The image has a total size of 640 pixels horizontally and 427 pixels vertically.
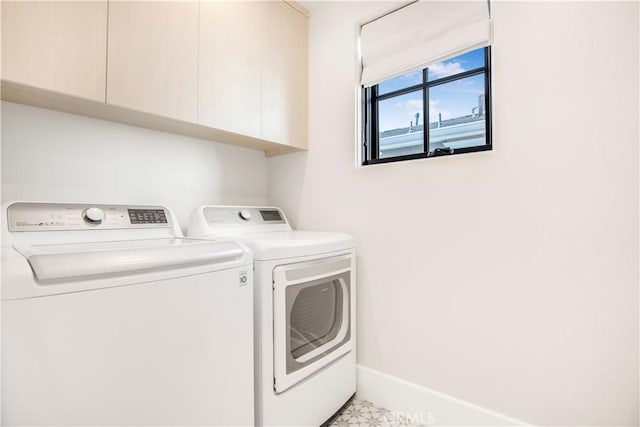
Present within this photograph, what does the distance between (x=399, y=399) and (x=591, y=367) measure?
87cm

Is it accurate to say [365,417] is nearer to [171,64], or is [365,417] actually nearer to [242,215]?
[242,215]

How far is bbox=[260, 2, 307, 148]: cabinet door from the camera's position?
6.12 feet

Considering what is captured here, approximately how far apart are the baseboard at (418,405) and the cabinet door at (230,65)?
1.55m

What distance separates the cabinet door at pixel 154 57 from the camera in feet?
4.15

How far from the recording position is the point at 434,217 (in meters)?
1.60

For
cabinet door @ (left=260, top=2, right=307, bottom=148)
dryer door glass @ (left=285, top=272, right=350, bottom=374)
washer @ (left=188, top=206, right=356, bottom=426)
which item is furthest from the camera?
cabinet door @ (left=260, top=2, right=307, bottom=148)

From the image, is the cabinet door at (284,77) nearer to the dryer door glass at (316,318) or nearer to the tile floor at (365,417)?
the dryer door glass at (316,318)

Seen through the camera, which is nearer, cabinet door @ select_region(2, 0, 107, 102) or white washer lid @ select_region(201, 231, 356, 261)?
cabinet door @ select_region(2, 0, 107, 102)

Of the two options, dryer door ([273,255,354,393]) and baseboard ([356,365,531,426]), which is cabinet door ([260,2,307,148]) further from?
baseboard ([356,365,531,426])

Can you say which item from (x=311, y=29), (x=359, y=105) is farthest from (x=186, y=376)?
(x=311, y=29)

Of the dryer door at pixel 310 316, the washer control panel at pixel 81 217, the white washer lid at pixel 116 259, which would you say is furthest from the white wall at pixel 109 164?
the dryer door at pixel 310 316

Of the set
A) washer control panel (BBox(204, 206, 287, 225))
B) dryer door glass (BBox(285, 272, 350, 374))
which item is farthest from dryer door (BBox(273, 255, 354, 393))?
washer control panel (BBox(204, 206, 287, 225))

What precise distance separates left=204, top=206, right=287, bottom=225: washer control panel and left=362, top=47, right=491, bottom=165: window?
0.69m

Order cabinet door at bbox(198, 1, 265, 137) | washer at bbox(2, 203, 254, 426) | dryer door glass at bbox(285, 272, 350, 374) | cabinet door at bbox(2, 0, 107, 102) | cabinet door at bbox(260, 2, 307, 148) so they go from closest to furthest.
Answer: washer at bbox(2, 203, 254, 426), cabinet door at bbox(2, 0, 107, 102), dryer door glass at bbox(285, 272, 350, 374), cabinet door at bbox(198, 1, 265, 137), cabinet door at bbox(260, 2, 307, 148)
